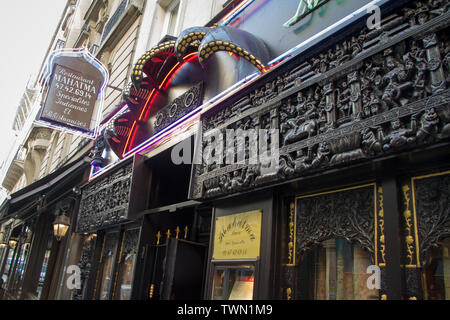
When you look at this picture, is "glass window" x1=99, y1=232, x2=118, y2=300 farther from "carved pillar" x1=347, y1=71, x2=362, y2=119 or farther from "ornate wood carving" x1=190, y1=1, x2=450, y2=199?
"carved pillar" x1=347, y1=71, x2=362, y2=119

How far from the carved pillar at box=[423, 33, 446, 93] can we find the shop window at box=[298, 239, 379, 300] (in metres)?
1.74

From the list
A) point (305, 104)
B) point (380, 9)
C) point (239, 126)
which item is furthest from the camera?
point (239, 126)

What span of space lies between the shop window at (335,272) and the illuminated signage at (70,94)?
9.86 metres

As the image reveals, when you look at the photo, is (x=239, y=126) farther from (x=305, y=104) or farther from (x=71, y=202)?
(x=71, y=202)

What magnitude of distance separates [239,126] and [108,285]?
5.80 m

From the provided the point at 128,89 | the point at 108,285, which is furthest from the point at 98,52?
the point at 108,285

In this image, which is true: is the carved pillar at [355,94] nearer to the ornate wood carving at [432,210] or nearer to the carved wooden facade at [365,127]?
the carved wooden facade at [365,127]

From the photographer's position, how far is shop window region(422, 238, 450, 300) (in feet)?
9.95

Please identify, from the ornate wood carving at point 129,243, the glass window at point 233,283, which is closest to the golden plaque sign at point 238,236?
the glass window at point 233,283

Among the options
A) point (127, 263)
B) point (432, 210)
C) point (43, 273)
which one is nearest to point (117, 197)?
point (127, 263)

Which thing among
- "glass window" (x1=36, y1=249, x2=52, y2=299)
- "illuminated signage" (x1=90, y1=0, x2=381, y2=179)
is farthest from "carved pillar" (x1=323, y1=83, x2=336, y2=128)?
"glass window" (x1=36, y1=249, x2=52, y2=299)

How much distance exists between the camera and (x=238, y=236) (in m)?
5.00
